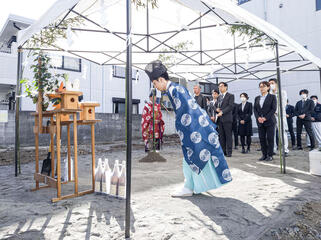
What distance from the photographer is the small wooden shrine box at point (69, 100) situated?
260 centimetres

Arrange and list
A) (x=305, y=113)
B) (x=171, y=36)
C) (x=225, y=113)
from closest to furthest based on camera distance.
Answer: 1. (x=225, y=113)
2. (x=171, y=36)
3. (x=305, y=113)

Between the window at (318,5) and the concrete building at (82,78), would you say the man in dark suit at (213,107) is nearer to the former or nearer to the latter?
the concrete building at (82,78)

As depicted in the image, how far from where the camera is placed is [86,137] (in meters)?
9.38

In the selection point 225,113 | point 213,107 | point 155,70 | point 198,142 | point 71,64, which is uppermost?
point 71,64

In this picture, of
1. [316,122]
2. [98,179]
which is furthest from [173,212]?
[316,122]

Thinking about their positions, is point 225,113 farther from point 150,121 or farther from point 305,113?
point 305,113

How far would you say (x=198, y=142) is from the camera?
2.47 m

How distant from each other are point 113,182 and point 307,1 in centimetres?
1379

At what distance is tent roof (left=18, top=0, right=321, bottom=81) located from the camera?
13.0ft

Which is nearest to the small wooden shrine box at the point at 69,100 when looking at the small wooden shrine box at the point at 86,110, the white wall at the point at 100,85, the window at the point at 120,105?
the small wooden shrine box at the point at 86,110

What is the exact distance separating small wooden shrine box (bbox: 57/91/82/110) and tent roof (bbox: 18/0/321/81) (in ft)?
2.31

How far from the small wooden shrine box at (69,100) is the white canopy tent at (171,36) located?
718 millimetres

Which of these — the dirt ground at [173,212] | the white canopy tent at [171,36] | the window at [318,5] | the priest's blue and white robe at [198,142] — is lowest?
the dirt ground at [173,212]

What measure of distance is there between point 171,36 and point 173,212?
4467mm
